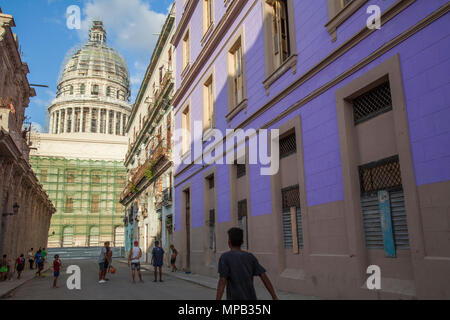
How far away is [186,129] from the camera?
21.7m

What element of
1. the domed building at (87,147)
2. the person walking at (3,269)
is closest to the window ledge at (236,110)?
the person walking at (3,269)

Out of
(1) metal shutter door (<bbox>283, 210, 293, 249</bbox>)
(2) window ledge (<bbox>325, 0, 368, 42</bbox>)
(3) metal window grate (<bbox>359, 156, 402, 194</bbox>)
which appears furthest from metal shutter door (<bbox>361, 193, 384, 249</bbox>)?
(2) window ledge (<bbox>325, 0, 368, 42</bbox>)

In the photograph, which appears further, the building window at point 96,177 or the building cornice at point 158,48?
the building window at point 96,177

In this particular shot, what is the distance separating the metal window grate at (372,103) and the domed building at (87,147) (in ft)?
151

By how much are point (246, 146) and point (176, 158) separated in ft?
32.7

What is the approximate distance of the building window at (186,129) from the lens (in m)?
21.0

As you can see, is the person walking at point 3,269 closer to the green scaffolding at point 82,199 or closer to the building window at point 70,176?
the green scaffolding at point 82,199

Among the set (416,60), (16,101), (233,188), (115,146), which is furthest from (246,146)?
(115,146)

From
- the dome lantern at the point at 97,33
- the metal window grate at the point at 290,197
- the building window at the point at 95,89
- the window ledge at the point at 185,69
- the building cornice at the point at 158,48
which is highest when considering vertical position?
the dome lantern at the point at 97,33

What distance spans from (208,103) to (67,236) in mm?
61019

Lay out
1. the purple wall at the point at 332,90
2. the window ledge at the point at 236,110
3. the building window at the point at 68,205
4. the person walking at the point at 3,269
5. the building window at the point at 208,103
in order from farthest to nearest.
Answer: the building window at the point at 68,205
the person walking at the point at 3,269
the building window at the point at 208,103
the window ledge at the point at 236,110
the purple wall at the point at 332,90

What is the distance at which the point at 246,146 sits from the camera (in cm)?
1341

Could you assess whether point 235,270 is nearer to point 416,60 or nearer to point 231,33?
point 416,60

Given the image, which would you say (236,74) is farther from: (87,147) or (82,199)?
(87,147)
